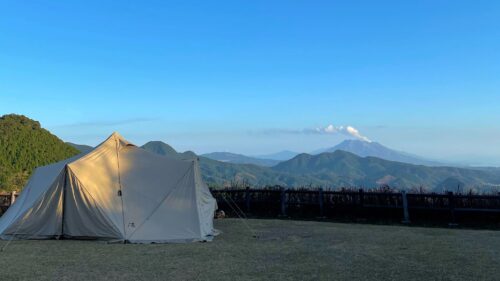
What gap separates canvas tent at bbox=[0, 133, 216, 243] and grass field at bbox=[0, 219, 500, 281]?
0.60 meters

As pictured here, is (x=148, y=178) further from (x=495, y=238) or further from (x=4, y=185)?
(x=4, y=185)

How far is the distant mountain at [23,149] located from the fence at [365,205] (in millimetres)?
25146

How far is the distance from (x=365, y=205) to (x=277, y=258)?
A: 909 cm

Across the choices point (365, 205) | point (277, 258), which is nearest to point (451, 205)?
point (365, 205)

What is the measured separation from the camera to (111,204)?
504 inches

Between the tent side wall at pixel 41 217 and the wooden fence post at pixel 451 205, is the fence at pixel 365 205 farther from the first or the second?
the tent side wall at pixel 41 217

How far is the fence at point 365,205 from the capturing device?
1617 centimetres

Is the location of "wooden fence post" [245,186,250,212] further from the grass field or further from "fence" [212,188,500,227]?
the grass field

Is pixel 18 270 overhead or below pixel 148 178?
below

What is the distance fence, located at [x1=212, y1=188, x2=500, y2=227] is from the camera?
16.2 meters

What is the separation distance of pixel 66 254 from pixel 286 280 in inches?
215

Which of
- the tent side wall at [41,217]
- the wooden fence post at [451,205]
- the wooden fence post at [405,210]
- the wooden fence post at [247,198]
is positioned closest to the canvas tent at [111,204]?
the tent side wall at [41,217]

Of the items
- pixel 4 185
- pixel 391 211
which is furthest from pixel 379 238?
pixel 4 185

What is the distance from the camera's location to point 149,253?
10.3 m
